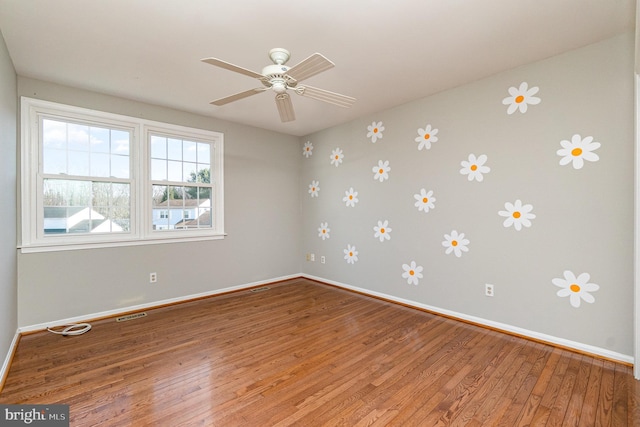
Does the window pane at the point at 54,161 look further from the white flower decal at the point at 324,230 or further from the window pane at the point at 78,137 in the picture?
the white flower decal at the point at 324,230

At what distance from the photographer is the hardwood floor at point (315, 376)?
68.4 inches

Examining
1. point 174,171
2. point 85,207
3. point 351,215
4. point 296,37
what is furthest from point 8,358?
point 351,215

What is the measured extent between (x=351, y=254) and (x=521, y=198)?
231 cm

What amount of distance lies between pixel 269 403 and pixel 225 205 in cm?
302

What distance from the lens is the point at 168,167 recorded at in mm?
A: 3865

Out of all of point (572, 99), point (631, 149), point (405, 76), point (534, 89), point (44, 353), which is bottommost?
point (44, 353)

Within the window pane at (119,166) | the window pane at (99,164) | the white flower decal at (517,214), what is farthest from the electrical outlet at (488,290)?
the window pane at (99,164)

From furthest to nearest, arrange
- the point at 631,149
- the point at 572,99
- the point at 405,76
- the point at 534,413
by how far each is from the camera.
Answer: the point at 405,76
the point at 572,99
the point at 631,149
the point at 534,413

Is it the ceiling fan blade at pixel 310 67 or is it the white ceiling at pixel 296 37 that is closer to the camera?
the ceiling fan blade at pixel 310 67

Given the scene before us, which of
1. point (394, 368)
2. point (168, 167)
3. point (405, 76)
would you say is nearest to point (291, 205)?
point (168, 167)

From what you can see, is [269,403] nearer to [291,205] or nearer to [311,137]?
[291,205]

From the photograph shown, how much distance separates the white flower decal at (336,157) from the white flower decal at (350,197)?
0.50 metres

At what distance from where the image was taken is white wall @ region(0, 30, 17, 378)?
2.20 m

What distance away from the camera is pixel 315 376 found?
215cm
